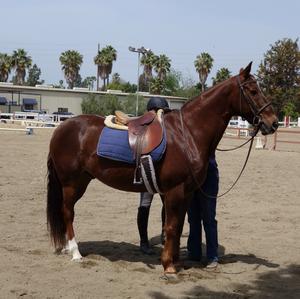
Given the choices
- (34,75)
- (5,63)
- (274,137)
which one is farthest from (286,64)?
(34,75)

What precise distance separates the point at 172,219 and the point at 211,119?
3.77 ft

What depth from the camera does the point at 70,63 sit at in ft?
278

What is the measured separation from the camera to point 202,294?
186 inches

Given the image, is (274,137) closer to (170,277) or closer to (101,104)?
(170,277)

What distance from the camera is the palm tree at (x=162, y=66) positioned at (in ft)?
286

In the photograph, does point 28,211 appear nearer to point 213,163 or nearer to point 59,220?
point 59,220

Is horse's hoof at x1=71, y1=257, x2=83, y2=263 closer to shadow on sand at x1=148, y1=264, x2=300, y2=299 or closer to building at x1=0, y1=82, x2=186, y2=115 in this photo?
shadow on sand at x1=148, y1=264, x2=300, y2=299

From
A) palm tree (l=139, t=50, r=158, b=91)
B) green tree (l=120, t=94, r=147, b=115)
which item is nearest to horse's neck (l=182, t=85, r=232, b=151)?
green tree (l=120, t=94, r=147, b=115)

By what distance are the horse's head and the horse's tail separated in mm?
2417

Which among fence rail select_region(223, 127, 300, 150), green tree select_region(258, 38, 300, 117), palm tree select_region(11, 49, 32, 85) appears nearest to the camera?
fence rail select_region(223, 127, 300, 150)

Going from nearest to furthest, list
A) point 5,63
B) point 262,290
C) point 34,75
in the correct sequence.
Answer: point 262,290 < point 5,63 < point 34,75

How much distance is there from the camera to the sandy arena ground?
4832mm

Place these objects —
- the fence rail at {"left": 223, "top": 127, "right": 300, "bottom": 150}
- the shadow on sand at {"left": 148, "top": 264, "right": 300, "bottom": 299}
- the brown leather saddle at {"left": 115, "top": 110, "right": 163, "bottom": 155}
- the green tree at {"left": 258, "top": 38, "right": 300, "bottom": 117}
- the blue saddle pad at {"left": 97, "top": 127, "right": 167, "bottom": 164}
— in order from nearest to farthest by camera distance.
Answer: the shadow on sand at {"left": 148, "top": 264, "right": 300, "bottom": 299}
the brown leather saddle at {"left": 115, "top": 110, "right": 163, "bottom": 155}
the blue saddle pad at {"left": 97, "top": 127, "right": 167, "bottom": 164}
the fence rail at {"left": 223, "top": 127, "right": 300, "bottom": 150}
the green tree at {"left": 258, "top": 38, "right": 300, "bottom": 117}

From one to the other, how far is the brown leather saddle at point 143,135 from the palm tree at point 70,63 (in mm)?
81022
